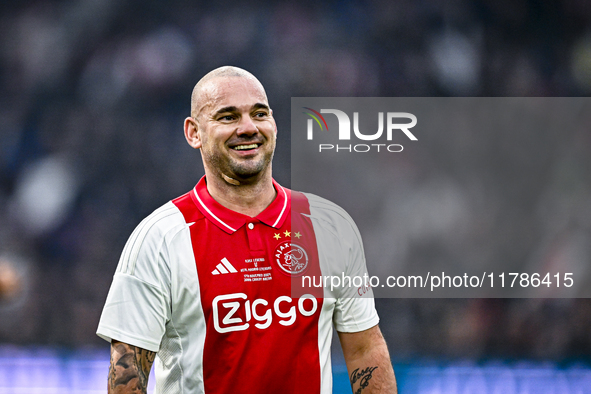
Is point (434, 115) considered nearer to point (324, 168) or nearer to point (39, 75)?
point (324, 168)

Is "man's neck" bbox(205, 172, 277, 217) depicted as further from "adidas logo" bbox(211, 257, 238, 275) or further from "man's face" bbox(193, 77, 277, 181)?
"adidas logo" bbox(211, 257, 238, 275)

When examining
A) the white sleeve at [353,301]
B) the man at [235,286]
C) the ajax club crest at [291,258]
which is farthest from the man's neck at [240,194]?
the white sleeve at [353,301]

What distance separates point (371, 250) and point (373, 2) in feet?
4.32

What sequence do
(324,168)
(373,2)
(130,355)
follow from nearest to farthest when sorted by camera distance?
(130,355), (324,168), (373,2)

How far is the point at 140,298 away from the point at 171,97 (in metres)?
1.96

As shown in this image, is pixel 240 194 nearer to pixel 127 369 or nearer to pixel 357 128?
pixel 127 369

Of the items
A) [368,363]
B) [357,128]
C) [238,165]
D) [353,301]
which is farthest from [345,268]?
[357,128]

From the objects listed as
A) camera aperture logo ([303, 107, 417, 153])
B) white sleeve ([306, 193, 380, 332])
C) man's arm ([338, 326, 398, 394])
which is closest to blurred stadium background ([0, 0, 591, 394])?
camera aperture logo ([303, 107, 417, 153])

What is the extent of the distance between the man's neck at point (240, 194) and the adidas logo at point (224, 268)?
0.15 meters

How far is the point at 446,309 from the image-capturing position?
118 inches

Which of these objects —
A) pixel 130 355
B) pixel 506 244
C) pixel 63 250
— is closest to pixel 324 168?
pixel 506 244

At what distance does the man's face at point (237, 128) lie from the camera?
1.41m

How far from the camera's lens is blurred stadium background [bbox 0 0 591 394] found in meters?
3.01

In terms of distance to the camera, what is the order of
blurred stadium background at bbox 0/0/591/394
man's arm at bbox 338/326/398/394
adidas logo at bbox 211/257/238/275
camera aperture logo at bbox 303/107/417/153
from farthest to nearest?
blurred stadium background at bbox 0/0/591/394 → camera aperture logo at bbox 303/107/417/153 → man's arm at bbox 338/326/398/394 → adidas logo at bbox 211/257/238/275
